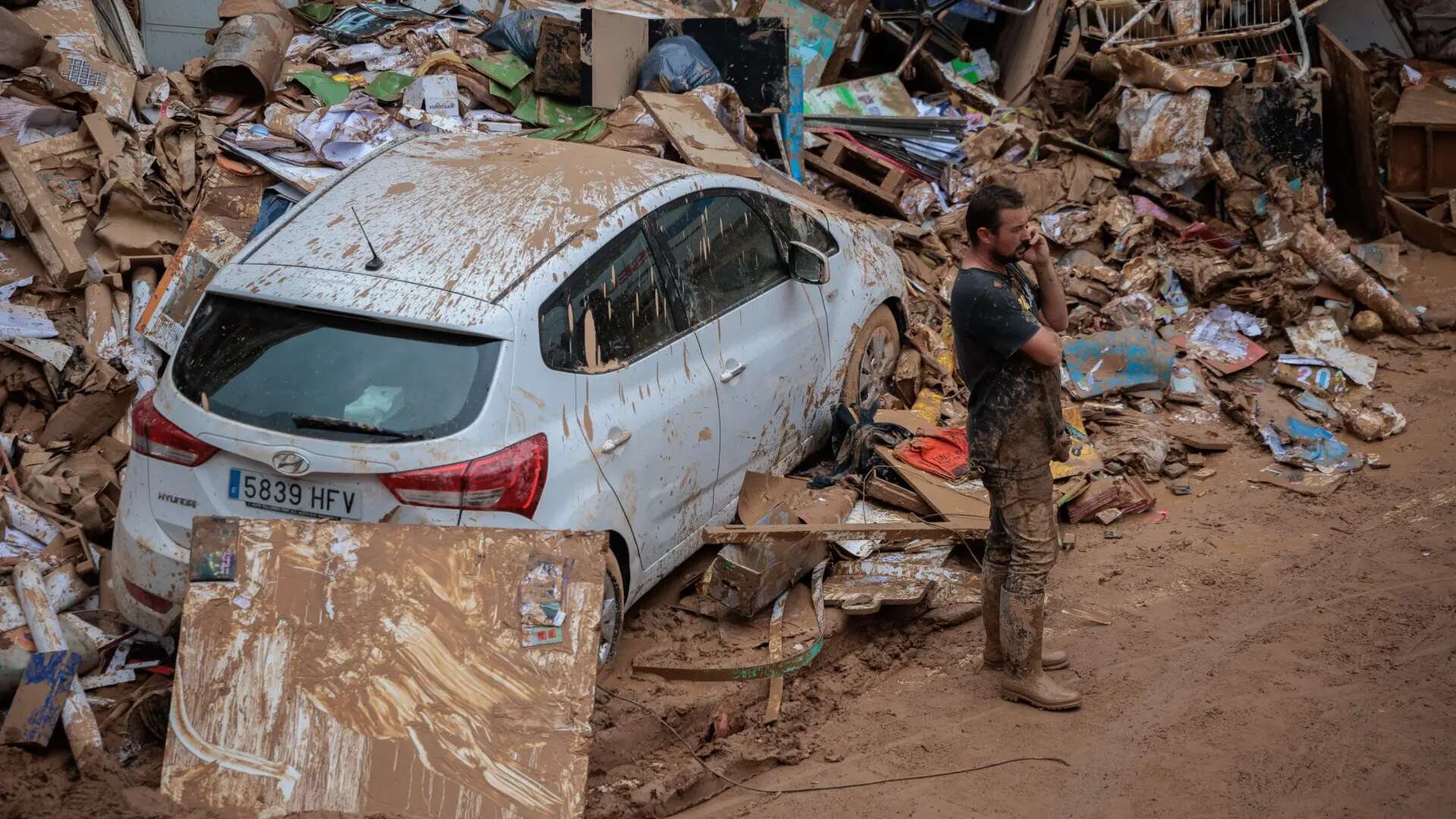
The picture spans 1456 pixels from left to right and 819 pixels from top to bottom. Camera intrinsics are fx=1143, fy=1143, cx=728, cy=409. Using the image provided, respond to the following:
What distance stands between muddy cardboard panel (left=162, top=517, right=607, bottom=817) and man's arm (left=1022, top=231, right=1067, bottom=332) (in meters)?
1.81

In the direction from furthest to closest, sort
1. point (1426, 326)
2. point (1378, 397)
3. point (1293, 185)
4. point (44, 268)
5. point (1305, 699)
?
point (1293, 185) → point (1426, 326) → point (1378, 397) → point (44, 268) → point (1305, 699)

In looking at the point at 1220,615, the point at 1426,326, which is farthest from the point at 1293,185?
the point at 1220,615

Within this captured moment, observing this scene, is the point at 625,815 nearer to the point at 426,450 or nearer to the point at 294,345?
the point at 426,450

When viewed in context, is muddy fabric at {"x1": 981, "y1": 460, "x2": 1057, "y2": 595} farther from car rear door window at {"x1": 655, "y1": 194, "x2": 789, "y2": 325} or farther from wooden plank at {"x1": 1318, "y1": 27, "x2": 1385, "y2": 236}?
wooden plank at {"x1": 1318, "y1": 27, "x2": 1385, "y2": 236}

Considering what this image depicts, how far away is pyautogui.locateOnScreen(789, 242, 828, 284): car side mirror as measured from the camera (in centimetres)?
531

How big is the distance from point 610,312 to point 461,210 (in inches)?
27.2

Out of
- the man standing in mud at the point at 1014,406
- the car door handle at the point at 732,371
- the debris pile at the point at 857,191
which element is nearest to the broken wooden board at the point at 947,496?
the debris pile at the point at 857,191

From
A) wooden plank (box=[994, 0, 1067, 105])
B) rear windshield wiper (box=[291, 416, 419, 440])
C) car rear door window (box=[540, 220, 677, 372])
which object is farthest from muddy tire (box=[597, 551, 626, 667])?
wooden plank (box=[994, 0, 1067, 105])

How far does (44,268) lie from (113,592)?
302cm

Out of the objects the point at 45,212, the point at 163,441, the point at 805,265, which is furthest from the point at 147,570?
the point at 45,212

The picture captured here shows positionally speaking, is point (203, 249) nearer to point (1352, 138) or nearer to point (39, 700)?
point (39, 700)

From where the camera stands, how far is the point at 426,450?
3.71 meters

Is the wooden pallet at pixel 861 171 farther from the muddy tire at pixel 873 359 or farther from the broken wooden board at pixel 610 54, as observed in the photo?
the muddy tire at pixel 873 359

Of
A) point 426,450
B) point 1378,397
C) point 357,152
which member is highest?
point 426,450
